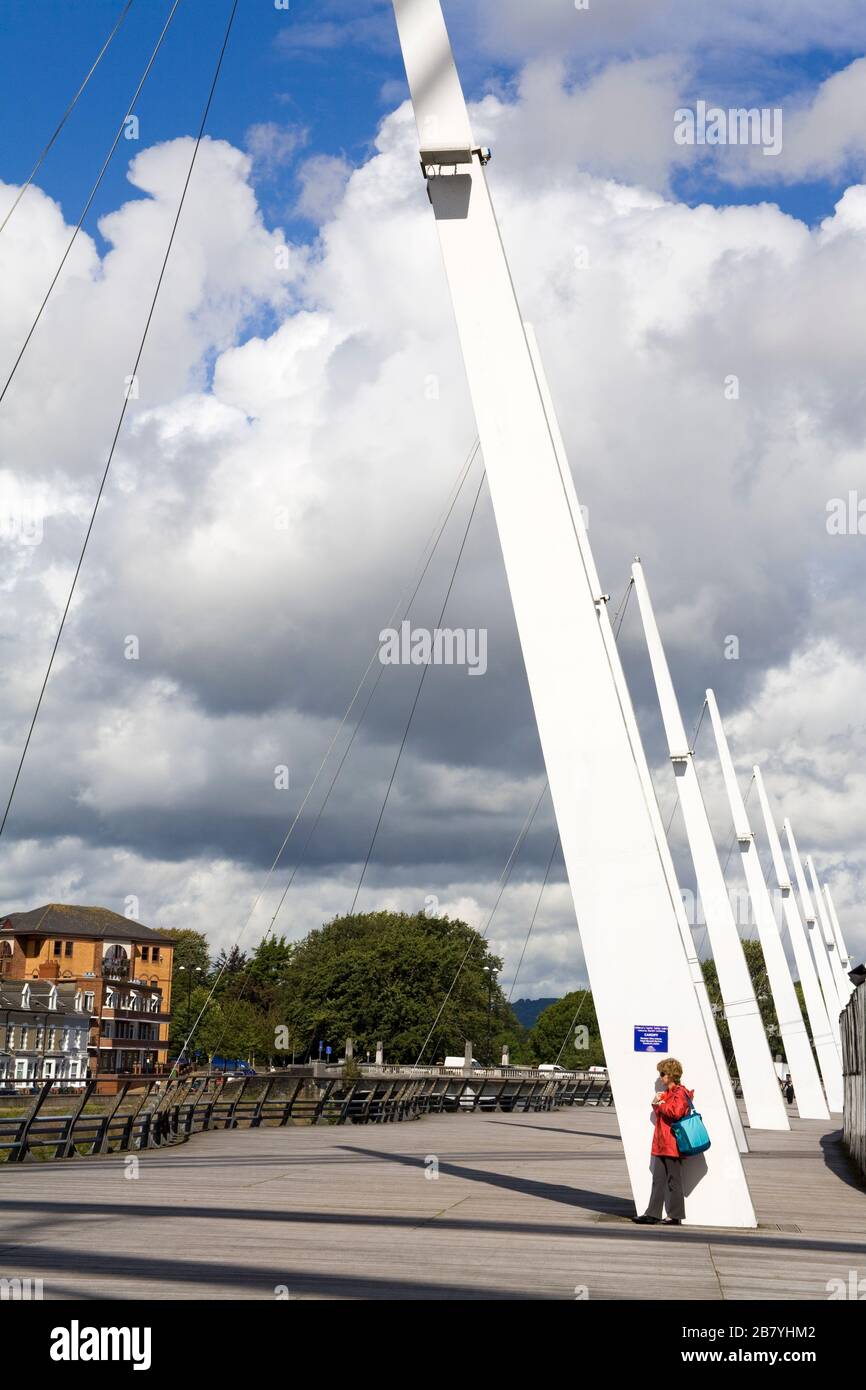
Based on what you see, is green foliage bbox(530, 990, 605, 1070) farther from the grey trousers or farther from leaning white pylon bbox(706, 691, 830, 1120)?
the grey trousers

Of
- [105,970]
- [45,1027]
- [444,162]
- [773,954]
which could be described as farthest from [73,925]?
[444,162]

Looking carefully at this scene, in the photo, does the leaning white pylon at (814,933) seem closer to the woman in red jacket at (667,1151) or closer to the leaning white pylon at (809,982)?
the leaning white pylon at (809,982)

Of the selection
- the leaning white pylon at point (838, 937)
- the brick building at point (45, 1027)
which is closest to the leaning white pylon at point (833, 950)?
the leaning white pylon at point (838, 937)

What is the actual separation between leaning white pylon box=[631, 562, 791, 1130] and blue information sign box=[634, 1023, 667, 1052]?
21.5 metres

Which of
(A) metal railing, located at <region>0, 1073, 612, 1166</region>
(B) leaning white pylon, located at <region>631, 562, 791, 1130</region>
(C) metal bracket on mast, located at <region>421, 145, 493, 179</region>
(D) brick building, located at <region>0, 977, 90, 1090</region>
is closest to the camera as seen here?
(C) metal bracket on mast, located at <region>421, 145, 493, 179</region>

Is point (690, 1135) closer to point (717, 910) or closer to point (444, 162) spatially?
point (444, 162)

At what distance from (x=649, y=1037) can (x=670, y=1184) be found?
1.25 m

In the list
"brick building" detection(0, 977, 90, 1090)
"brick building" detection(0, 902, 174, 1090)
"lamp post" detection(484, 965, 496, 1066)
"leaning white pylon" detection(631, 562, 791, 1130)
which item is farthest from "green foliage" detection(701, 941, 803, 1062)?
"leaning white pylon" detection(631, 562, 791, 1130)

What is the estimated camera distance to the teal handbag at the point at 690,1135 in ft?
40.0

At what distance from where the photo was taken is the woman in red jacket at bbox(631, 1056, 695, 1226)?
12.3m

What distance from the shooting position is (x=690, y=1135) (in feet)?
40.0

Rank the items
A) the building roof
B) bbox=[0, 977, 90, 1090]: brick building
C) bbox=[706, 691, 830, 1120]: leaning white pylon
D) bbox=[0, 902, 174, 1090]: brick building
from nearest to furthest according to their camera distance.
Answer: bbox=[706, 691, 830, 1120]: leaning white pylon, bbox=[0, 977, 90, 1090]: brick building, bbox=[0, 902, 174, 1090]: brick building, the building roof
